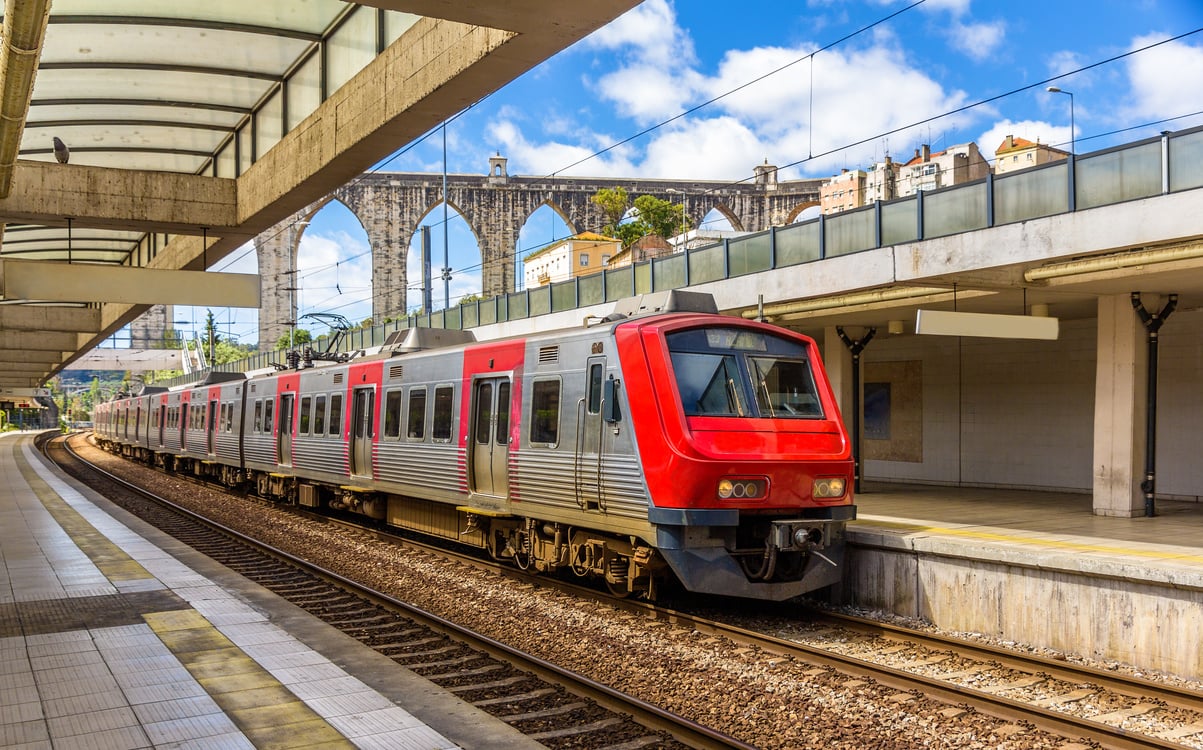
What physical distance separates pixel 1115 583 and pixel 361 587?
7.71 m

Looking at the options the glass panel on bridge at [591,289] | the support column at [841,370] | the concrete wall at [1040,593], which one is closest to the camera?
the concrete wall at [1040,593]

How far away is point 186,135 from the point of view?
53.7ft

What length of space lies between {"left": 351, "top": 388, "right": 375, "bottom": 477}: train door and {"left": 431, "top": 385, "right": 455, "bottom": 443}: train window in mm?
2668

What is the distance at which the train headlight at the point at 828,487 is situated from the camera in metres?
10.5

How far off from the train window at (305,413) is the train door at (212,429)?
8.39 m

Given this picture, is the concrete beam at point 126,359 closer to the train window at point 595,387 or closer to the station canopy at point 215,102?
the station canopy at point 215,102

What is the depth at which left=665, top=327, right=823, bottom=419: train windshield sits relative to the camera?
33.8 ft

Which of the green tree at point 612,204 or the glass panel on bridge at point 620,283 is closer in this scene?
the glass panel on bridge at point 620,283

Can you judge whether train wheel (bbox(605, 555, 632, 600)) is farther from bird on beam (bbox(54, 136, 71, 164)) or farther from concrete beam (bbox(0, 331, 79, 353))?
concrete beam (bbox(0, 331, 79, 353))

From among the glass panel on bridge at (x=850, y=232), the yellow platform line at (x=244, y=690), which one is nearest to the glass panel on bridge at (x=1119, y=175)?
the glass panel on bridge at (x=850, y=232)

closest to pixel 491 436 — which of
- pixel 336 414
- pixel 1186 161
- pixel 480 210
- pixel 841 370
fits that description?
pixel 336 414

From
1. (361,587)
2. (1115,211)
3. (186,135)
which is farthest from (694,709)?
(186,135)

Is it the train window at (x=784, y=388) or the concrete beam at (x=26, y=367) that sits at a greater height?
the concrete beam at (x=26, y=367)

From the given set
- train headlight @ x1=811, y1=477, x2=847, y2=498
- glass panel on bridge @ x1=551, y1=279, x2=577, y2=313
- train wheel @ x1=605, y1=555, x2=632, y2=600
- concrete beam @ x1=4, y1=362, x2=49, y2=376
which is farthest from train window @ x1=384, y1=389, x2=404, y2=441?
concrete beam @ x1=4, y1=362, x2=49, y2=376
